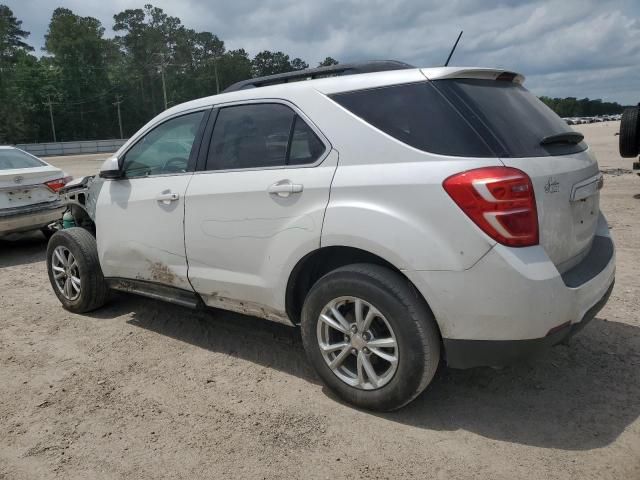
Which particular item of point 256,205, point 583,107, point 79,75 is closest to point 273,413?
point 256,205

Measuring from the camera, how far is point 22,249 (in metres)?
7.98

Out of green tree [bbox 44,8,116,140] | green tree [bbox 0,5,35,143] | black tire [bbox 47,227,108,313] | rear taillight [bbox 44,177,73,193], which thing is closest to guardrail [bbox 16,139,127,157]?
green tree [bbox 0,5,35,143]

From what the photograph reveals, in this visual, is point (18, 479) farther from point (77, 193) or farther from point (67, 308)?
point (77, 193)

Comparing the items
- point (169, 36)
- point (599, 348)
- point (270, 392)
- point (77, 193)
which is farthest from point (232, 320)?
point (169, 36)

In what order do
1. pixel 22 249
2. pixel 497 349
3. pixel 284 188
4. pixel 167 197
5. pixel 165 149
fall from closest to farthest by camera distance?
1. pixel 497 349
2. pixel 284 188
3. pixel 167 197
4. pixel 165 149
5. pixel 22 249

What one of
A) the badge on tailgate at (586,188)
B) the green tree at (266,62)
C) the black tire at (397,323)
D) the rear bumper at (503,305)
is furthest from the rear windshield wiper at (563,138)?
the green tree at (266,62)

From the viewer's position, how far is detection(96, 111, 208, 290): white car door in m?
3.74

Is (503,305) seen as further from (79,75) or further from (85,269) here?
(79,75)

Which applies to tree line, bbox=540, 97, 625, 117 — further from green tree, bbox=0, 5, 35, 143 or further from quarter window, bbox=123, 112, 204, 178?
quarter window, bbox=123, 112, 204, 178

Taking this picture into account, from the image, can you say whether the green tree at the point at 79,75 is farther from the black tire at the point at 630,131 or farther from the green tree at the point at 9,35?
the black tire at the point at 630,131

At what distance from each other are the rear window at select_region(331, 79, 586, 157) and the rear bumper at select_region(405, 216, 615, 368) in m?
0.55

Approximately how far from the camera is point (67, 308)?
191 inches

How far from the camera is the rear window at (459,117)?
2592 millimetres

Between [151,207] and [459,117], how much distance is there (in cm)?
236
